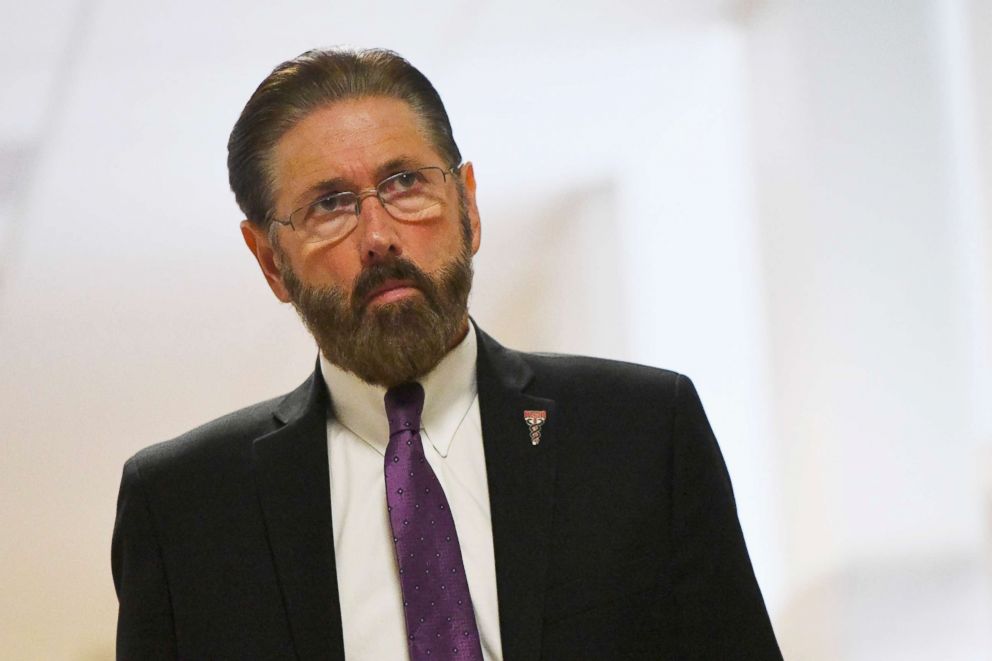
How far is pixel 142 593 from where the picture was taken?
1.60m

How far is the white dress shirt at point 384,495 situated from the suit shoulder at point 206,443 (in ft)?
0.32

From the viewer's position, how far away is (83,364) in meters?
2.70

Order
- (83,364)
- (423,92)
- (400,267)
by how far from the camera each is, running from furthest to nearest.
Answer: (83,364) < (423,92) < (400,267)

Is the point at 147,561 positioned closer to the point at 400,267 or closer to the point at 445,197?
the point at 400,267

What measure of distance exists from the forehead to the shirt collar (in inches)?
9.6

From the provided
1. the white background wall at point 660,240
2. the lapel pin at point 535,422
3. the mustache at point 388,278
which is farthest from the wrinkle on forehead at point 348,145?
the white background wall at point 660,240

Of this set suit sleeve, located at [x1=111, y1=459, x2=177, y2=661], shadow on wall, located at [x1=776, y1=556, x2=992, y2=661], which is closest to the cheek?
suit sleeve, located at [x1=111, y1=459, x2=177, y2=661]

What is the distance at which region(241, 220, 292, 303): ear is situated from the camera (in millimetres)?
1734

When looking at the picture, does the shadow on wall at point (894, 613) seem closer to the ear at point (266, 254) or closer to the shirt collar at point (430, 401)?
the shirt collar at point (430, 401)

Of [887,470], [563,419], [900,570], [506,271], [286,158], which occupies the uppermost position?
[286,158]

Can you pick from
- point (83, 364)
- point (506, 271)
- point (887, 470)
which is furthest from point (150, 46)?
point (887, 470)

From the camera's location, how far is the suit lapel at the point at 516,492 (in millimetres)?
1481

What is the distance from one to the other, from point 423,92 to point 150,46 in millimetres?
1235

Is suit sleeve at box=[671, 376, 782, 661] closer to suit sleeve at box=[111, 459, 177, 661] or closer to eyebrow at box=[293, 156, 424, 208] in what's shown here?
eyebrow at box=[293, 156, 424, 208]
